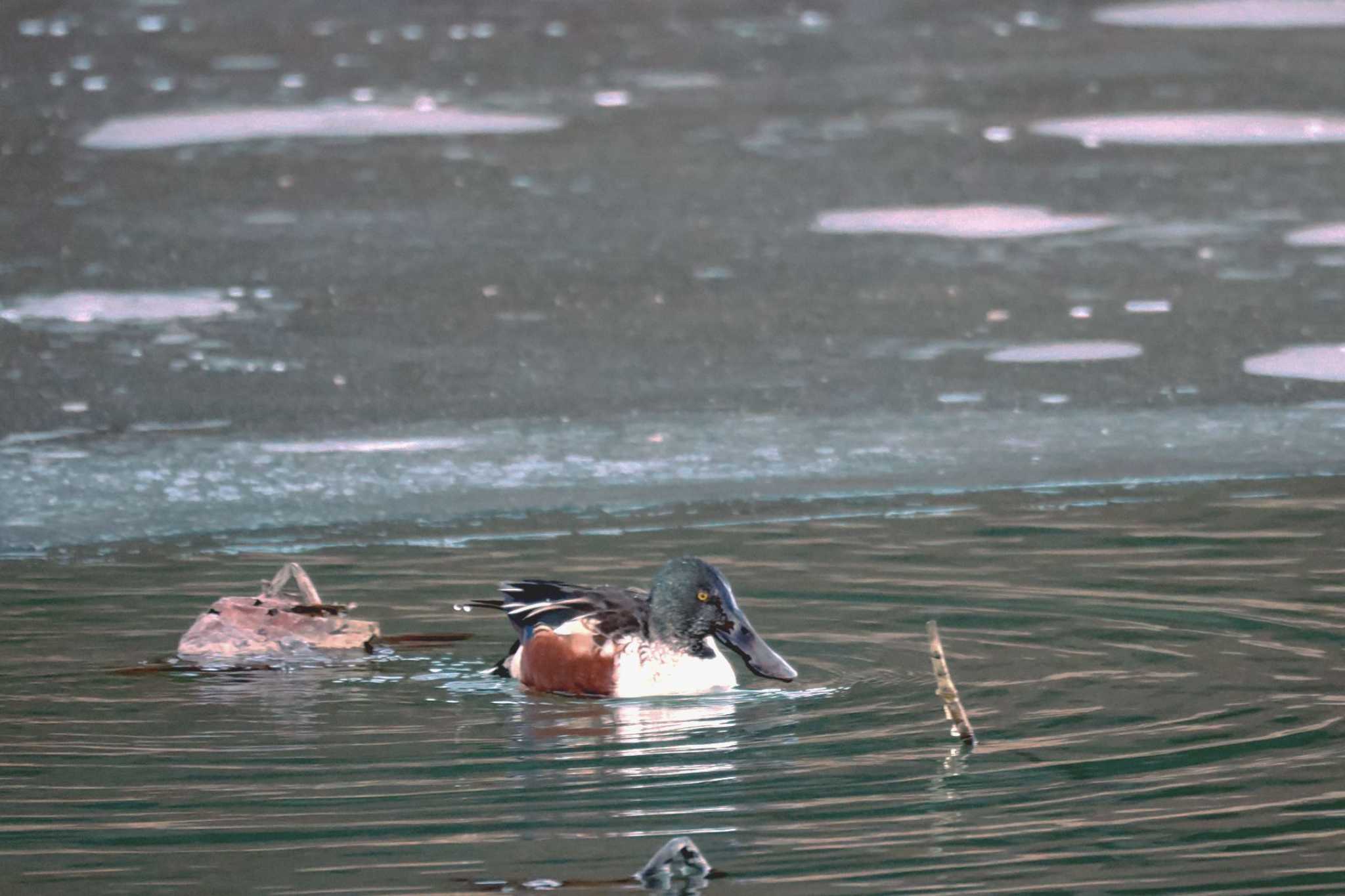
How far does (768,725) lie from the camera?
5711 mm

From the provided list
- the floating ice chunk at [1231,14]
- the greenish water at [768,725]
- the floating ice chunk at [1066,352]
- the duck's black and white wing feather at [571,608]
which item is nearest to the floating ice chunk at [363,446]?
the greenish water at [768,725]

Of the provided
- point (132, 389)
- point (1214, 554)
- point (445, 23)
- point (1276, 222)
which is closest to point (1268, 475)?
point (1214, 554)

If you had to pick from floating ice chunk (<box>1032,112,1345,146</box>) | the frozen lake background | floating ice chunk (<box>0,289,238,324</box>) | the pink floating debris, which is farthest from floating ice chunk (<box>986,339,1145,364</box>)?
the pink floating debris

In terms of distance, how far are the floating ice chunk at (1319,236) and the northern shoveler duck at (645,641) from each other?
266 inches

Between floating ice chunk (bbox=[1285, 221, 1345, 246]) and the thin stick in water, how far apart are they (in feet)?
23.9

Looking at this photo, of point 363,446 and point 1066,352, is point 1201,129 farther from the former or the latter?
point 363,446

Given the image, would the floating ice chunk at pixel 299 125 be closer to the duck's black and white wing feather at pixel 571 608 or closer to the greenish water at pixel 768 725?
the greenish water at pixel 768 725

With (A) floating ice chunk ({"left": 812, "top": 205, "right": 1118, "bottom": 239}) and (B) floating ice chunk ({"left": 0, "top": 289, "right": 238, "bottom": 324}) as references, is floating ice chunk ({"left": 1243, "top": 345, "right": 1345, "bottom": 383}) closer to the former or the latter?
(A) floating ice chunk ({"left": 812, "top": 205, "right": 1118, "bottom": 239})

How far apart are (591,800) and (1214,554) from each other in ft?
10.5

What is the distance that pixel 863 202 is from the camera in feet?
42.0

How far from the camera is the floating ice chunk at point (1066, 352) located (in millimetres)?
10562

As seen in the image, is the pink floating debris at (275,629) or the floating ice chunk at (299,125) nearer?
the pink floating debris at (275,629)

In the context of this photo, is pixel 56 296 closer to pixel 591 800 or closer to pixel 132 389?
pixel 132 389

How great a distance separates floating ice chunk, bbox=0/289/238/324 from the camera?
36.4 feet
